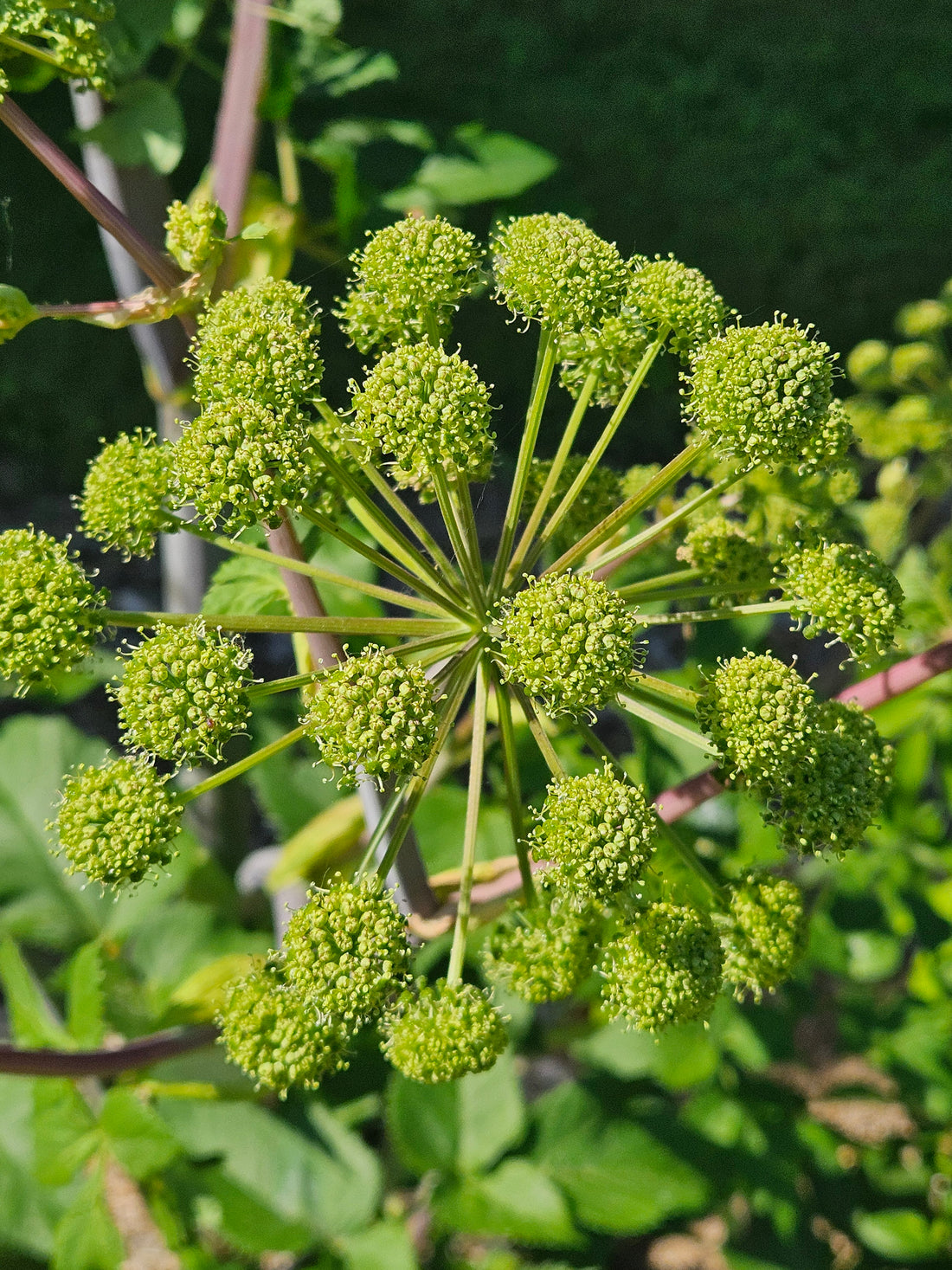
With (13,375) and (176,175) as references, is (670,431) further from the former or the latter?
(13,375)

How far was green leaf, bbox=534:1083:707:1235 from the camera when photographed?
85.0 inches

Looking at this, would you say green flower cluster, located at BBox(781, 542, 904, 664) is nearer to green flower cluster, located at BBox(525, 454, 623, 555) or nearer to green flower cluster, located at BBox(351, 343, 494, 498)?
green flower cluster, located at BBox(525, 454, 623, 555)

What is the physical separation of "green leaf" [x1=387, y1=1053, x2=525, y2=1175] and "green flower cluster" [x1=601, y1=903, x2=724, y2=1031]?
0.92 metres

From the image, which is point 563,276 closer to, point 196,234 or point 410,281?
point 410,281

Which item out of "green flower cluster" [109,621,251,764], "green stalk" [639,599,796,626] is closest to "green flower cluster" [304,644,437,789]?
"green flower cluster" [109,621,251,764]

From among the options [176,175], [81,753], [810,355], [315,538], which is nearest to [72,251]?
[176,175]

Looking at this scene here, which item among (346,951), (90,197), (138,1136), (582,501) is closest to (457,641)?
(582,501)

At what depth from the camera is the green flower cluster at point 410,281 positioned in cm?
130

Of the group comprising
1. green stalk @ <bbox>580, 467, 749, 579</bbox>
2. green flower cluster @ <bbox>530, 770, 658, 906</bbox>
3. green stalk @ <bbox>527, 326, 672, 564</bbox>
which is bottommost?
green flower cluster @ <bbox>530, 770, 658, 906</bbox>

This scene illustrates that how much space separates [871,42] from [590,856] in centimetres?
468

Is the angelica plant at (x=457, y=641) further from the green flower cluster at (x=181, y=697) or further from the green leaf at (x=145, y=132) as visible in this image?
the green leaf at (x=145, y=132)

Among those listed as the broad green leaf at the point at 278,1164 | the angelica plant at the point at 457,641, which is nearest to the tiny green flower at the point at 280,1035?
the angelica plant at the point at 457,641

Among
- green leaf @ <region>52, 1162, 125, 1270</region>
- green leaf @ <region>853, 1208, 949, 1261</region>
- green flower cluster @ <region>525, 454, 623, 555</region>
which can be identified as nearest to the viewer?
green flower cluster @ <region>525, 454, 623, 555</region>

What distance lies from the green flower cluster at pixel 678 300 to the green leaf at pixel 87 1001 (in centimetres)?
142
